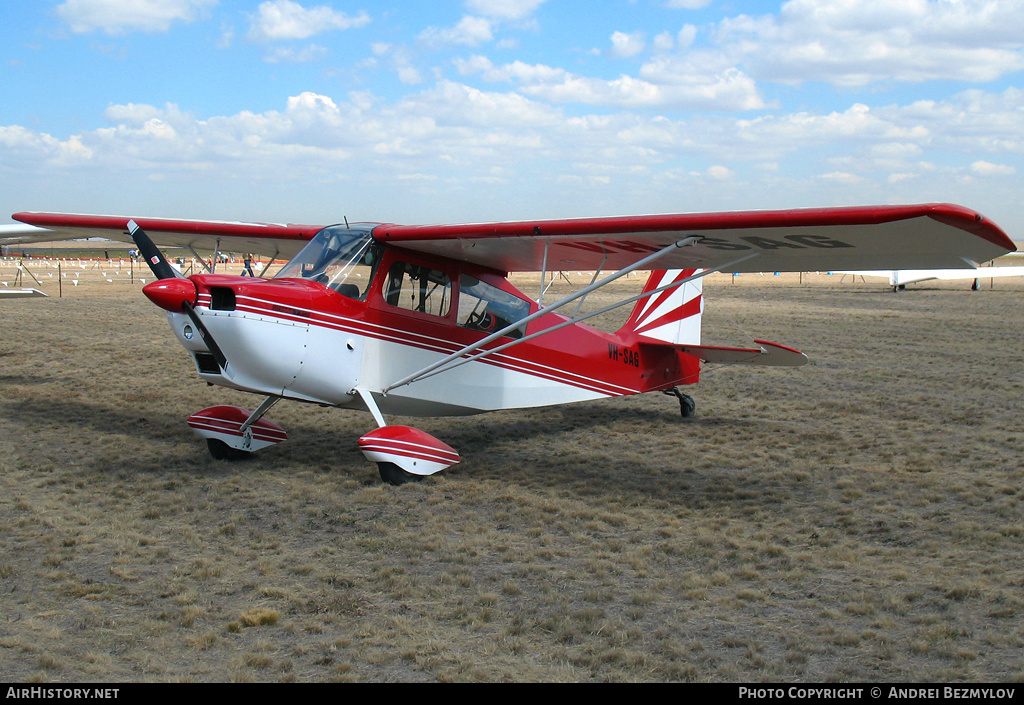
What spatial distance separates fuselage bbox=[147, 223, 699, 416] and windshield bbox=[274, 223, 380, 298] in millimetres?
10

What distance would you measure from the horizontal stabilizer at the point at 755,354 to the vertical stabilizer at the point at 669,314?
0.36m

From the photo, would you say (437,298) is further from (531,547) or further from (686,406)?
(686,406)

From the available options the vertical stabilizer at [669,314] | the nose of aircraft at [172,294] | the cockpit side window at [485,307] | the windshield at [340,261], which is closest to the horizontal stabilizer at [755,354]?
the vertical stabilizer at [669,314]

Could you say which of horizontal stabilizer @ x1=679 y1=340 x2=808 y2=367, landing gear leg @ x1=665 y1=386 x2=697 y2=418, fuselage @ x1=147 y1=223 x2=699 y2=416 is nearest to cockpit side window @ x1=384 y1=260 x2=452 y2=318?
fuselage @ x1=147 y1=223 x2=699 y2=416

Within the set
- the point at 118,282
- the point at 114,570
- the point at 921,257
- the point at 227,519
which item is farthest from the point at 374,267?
the point at 118,282

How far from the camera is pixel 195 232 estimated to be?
8.65 meters

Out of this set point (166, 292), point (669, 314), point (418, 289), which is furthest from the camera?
point (669, 314)

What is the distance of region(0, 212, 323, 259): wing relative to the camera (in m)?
8.33

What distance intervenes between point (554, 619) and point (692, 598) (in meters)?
0.83

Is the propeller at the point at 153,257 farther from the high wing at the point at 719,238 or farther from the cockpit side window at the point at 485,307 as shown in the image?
the cockpit side window at the point at 485,307

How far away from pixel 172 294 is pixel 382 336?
1875 mm

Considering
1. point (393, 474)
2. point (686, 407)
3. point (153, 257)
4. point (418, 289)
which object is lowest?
point (393, 474)

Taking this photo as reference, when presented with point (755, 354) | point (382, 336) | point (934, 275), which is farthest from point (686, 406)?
point (934, 275)
